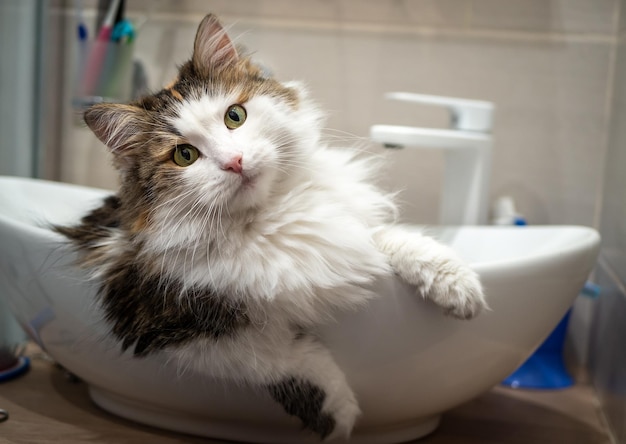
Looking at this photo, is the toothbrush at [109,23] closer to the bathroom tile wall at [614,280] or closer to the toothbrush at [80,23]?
the toothbrush at [80,23]

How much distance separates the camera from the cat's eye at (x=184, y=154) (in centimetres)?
92

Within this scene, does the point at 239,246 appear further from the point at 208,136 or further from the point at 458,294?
the point at 458,294

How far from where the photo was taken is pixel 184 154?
925 mm

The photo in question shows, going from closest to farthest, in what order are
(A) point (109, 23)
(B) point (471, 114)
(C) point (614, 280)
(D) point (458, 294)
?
(D) point (458, 294), (C) point (614, 280), (B) point (471, 114), (A) point (109, 23)

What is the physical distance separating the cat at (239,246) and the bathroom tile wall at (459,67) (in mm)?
662

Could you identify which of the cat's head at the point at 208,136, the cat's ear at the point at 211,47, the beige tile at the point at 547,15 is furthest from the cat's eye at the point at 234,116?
the beige tile at the point at 547,15

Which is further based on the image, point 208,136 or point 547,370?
point 547,370

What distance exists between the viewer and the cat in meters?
0.84

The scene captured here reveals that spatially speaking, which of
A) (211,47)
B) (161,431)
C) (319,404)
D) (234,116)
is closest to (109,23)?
(211,47)

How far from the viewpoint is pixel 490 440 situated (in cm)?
106

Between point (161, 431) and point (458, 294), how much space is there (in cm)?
55

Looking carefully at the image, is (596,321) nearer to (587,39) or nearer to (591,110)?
(591,110)

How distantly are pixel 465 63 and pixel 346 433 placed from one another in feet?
3.73

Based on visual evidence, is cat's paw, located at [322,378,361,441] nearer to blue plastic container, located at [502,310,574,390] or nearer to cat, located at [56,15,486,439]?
cat, located at [56,15,486,439]
